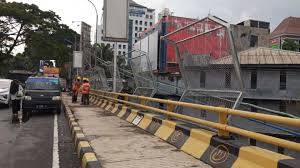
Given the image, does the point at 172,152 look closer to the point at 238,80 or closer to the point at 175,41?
the point at 238,80

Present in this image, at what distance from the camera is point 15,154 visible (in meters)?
8.80

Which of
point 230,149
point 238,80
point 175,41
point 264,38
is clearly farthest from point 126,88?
point 264,38

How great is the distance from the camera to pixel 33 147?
983cm

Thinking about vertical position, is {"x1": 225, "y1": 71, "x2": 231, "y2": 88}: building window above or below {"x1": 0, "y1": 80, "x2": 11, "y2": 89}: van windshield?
above

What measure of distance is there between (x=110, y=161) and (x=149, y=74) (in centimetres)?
840

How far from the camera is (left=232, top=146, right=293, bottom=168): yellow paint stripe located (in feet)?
16.1

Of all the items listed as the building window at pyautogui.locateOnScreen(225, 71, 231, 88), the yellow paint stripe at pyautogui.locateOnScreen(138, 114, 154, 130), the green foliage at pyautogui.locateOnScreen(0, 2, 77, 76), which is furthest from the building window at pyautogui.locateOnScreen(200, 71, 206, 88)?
the green foliage at pyautogui.locateOnScreen(0, 2, 77, 76)

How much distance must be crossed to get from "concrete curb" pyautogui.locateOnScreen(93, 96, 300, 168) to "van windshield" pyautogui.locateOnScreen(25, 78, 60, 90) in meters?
10.5

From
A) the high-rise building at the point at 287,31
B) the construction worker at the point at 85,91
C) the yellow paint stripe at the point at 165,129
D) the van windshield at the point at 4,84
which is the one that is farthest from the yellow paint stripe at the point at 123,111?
the high-rise building at the point at 287,31

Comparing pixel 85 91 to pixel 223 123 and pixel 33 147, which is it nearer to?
pixel 33 147

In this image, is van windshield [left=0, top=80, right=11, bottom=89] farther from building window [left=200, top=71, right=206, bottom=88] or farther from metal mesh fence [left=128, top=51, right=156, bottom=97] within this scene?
building window [left=200, top=71, right=206, bottom=88]

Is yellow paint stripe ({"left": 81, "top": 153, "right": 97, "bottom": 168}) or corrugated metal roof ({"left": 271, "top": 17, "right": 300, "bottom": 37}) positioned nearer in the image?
yellow paint stripe ({"left": 81, "top": 153, "right": 97, "bottom": 168})

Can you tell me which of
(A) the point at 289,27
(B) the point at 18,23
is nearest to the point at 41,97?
(B) the point at 18,23

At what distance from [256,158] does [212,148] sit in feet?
4.44
